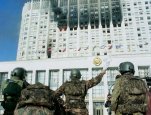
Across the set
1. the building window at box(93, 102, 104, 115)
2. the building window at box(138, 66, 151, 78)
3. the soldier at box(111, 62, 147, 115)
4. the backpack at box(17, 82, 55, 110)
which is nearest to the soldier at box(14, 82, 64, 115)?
the backpack at box(17, 82, 55, 110)

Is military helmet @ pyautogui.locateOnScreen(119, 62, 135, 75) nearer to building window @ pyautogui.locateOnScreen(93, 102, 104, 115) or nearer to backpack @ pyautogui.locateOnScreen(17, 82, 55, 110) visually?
backpack @ pyautogui.locateOnScreen(17, 82, 55, 110)

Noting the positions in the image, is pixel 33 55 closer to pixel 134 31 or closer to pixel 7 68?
pixel 134 31

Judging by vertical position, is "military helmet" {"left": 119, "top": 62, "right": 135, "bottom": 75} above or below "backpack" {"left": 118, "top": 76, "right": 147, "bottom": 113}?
above

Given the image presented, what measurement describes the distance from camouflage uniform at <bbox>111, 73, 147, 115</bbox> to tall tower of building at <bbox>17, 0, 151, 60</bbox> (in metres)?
84.4

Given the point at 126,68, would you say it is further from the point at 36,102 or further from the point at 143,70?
the point at 143,70

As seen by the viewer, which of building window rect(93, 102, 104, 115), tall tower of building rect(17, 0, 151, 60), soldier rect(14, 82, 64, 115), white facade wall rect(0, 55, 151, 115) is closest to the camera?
soldier rect(14, 82, 64, 115)

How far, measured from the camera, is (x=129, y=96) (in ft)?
19.5

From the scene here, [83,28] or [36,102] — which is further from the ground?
[83,28]

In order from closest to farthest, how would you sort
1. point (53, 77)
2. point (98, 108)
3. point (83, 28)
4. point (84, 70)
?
point (98, 108), point (84, 70), point (53, 77), point (83, 28)

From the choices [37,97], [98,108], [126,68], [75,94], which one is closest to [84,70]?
[98,108]

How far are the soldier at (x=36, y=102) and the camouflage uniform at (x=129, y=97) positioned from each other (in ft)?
8.83

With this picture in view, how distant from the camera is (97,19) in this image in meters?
98.4

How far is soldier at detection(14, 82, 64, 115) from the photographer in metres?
3.28

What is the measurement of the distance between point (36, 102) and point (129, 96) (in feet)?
10.0
